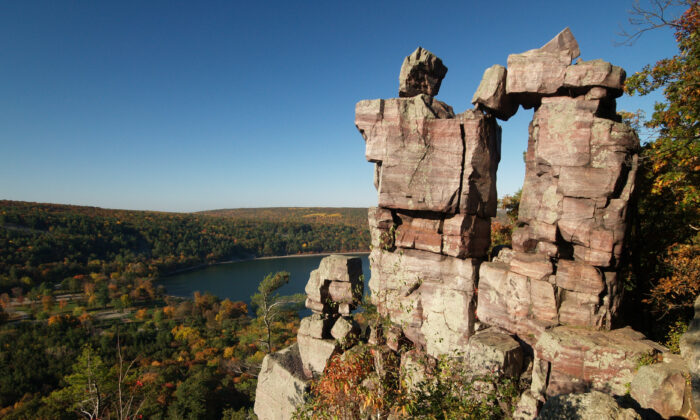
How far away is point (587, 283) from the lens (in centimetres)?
743

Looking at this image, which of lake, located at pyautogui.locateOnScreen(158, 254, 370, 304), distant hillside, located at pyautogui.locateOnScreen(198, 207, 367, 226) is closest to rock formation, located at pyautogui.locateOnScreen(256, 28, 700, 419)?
lake, located at pyautogui.locateOnScreen(158, 254, 370, 304)

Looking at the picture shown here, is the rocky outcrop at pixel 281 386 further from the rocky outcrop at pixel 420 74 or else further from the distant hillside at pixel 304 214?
the distant hillside at pixel 304 214

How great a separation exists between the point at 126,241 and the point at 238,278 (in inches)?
1108

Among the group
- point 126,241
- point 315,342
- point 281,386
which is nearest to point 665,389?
point 315,342

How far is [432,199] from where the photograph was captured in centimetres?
905

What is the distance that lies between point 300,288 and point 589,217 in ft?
177

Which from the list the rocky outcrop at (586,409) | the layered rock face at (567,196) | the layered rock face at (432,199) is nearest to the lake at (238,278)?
the layered rock face at (432,199)

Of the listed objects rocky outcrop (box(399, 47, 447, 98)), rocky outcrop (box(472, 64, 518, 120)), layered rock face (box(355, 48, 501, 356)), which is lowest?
layered rock face (box(355, 48, 501, 356))

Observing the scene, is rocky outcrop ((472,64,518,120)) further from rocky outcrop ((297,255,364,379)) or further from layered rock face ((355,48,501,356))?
rocky outcrop ((297,255,364,379))

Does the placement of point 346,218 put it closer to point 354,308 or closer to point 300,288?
point 300,288

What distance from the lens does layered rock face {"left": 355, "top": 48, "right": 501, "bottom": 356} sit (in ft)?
28.8

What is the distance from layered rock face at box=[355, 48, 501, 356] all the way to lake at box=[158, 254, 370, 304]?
44058 millimetres

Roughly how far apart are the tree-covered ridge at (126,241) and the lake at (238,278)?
13.5ft

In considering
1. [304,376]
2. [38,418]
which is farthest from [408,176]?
[38,418]
